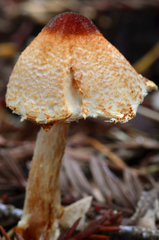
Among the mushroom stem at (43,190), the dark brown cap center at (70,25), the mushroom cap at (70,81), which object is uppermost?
the dark brown cap center at (70,25)

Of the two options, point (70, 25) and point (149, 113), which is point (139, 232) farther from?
point (149, 113)

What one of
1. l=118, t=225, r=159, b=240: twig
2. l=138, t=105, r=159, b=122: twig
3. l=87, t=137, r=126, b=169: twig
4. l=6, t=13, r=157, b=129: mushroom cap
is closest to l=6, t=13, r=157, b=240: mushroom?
l=6, t=13, r=157, b=129: mushroom cap

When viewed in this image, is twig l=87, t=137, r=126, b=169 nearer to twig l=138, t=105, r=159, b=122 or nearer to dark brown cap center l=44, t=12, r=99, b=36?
twig l=138, t=105, r=159, b=122

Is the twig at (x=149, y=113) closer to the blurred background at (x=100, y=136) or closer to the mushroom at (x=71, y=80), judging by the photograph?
the blurred background at (x=100, y=136)

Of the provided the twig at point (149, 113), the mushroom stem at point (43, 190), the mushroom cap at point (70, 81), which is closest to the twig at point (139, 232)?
the mushroom stem at point (43, 190)

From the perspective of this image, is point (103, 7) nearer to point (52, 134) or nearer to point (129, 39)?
point (129, 39)

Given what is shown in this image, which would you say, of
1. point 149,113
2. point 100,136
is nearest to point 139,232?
point 100,136

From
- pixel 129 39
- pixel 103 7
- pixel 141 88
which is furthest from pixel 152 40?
pixel 141 88
